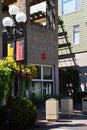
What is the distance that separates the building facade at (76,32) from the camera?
33.1 m

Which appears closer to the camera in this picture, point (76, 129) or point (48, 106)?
point (76, 129)

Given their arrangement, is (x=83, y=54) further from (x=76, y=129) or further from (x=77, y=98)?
(x=76, y=129)

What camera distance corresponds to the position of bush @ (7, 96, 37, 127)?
17188mm

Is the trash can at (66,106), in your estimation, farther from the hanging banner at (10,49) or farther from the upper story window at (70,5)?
the upper story window at (70,5)

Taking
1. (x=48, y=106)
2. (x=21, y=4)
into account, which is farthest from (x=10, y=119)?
(x=21, y=4)

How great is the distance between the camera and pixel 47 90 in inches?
1093

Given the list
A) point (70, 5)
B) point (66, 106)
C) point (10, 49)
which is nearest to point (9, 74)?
point (66, 106)

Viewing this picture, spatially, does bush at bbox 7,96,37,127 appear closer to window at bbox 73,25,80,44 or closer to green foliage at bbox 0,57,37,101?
green foliage at bbox 0,57,37,101

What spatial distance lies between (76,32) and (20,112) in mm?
18070

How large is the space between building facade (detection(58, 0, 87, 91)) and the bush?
627 inches

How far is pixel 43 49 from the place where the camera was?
89.6ft

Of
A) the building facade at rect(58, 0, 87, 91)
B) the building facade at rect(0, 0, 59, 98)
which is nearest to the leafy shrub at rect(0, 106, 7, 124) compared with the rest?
the building facade at rect(0, 0, 59, 98)

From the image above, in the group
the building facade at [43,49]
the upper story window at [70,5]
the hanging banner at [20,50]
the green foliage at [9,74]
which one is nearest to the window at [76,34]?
the upper story window at [70,5]

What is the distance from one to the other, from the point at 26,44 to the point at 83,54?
327 inches
